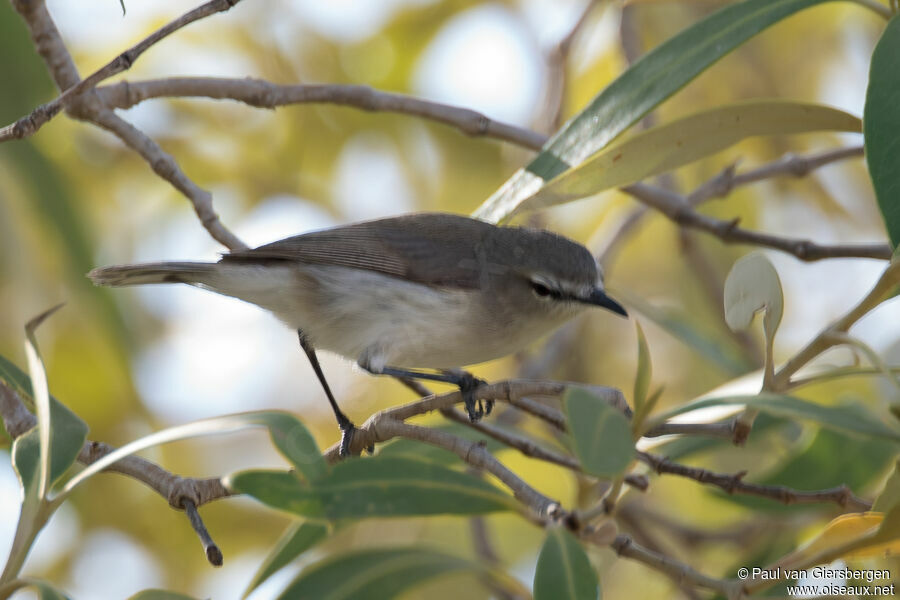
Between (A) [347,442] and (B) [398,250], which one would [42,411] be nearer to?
(A) [347,442]

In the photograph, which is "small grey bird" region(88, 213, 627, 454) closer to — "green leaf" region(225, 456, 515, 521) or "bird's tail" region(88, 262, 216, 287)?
"bird's tail" region(88, 262, 216, 287)

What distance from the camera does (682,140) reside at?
2.26 meters

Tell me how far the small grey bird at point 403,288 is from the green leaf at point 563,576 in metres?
1.34

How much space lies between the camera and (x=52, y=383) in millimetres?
3482

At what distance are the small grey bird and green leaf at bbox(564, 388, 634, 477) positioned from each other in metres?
1.44

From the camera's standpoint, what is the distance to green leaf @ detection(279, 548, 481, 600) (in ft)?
5.16

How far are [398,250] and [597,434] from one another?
185 cm

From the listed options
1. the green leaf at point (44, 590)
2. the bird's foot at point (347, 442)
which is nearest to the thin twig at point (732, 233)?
the bird's foot at point (347, 442)

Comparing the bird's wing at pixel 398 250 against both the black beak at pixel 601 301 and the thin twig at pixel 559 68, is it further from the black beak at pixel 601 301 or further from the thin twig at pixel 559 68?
the thin twig at pixel 559 68

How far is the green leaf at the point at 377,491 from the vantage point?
136 centimetres

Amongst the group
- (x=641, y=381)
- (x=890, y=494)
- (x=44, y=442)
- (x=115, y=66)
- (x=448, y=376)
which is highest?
(x=115, y=66)

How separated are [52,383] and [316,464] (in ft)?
8.10

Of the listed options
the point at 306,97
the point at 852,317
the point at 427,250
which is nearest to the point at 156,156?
the point at 306,97

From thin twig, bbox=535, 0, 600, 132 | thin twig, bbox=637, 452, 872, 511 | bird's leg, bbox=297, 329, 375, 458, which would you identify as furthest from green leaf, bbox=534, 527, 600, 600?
thin twig, bbox=535, 0, 600, 132
